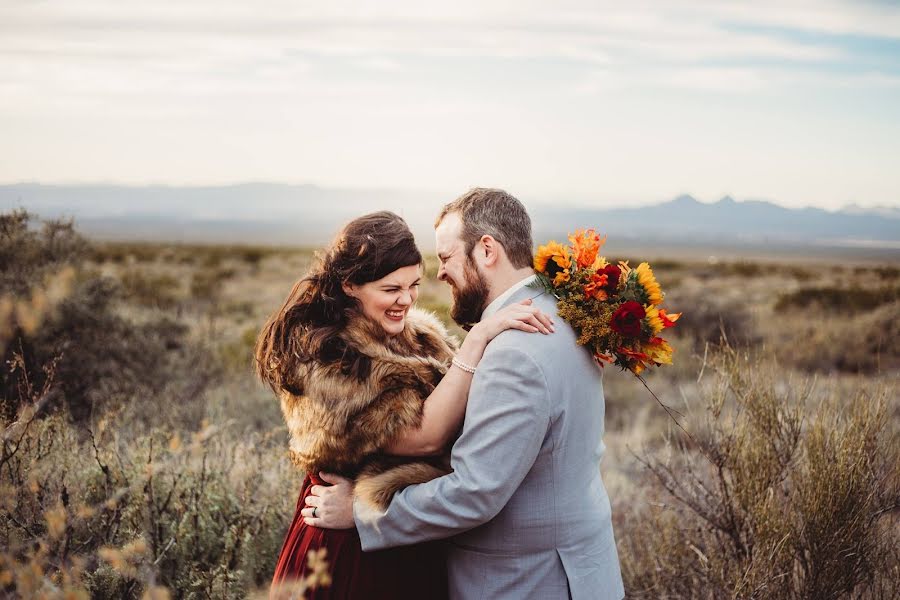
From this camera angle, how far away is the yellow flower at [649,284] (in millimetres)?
2910

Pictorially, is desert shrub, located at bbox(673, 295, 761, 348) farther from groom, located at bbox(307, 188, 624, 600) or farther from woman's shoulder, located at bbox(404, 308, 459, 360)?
groom, located at bbox(307, 188, 624, 600)

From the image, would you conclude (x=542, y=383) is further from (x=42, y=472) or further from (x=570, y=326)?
(x=42, y=472)

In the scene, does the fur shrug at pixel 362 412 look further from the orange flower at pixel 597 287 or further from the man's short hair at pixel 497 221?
the orange flower at pixel 597 287

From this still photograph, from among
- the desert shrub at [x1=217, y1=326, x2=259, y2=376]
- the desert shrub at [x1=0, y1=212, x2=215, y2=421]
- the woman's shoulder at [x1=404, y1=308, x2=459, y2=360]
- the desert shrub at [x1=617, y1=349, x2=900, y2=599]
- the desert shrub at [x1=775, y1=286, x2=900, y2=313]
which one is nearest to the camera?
the woman's shoulder at [x1=404, y1=308, x2=459, y2=360]

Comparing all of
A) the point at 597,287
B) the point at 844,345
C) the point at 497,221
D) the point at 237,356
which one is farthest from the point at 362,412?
the point at 844,345

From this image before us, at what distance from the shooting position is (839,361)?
47.1 feet

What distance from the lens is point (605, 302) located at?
2.88 m

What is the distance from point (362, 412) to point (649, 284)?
3.91ft

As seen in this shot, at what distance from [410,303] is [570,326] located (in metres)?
0.72

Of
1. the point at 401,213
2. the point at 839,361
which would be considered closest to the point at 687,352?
the point at 839,361

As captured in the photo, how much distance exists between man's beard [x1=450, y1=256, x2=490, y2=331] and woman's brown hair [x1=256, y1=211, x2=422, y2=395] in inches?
11.5

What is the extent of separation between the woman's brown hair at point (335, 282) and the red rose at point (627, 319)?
0.91 metres

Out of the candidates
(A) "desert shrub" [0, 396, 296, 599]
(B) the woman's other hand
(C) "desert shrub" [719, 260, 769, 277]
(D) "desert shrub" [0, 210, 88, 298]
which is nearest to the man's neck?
(B) the woman's other hand

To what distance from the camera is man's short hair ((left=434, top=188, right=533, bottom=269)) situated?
2.92m
